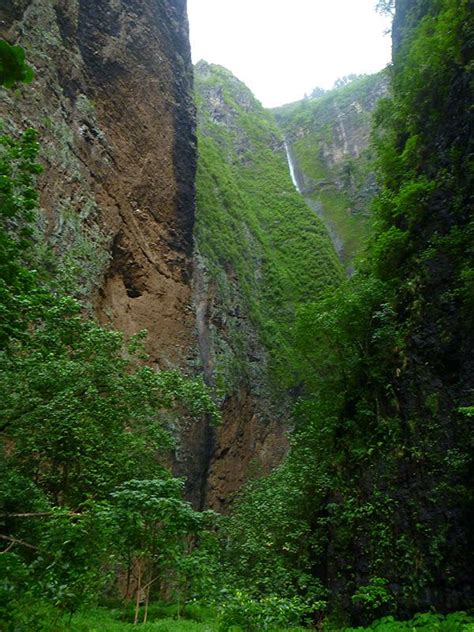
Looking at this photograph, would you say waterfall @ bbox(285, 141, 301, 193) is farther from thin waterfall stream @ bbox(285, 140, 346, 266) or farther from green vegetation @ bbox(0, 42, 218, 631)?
green vegetation @ bbox(0, 42, 218, 631)

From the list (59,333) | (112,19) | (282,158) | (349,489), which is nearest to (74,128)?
(112,19)

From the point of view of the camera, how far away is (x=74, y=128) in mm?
16141

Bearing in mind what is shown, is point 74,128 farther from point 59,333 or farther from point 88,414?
point 88,414

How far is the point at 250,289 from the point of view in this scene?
92.0 feet

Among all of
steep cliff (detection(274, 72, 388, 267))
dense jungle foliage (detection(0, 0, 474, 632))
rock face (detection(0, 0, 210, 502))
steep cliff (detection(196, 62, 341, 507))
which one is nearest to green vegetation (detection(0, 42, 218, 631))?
dense jungle foliage (detection(0, 0, 474, 632))

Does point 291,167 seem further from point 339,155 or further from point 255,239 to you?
point 255,239

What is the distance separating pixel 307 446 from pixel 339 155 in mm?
48442

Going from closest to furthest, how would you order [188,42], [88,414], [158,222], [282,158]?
[88,414]
[158,222]
[188,42]
[282,158]

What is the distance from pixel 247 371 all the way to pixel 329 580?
500 inches

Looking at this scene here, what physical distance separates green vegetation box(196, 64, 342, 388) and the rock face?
406cm

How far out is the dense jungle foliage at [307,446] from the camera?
240 inches

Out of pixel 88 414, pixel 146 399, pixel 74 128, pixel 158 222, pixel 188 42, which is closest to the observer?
pixel 88 414

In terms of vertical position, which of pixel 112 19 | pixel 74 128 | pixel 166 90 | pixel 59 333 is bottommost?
pixel 59 333

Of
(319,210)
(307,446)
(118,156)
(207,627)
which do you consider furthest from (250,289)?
(319,210)
